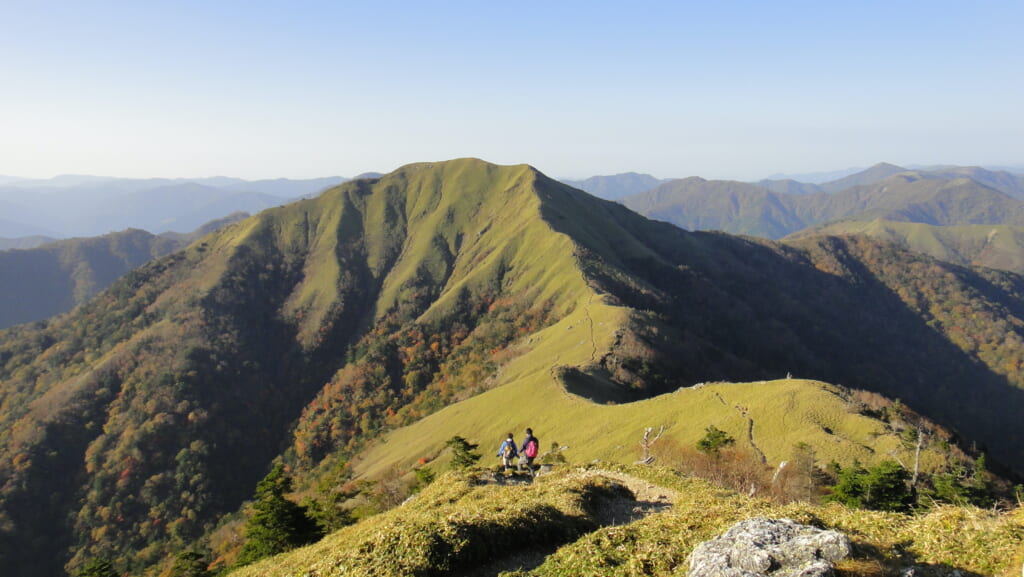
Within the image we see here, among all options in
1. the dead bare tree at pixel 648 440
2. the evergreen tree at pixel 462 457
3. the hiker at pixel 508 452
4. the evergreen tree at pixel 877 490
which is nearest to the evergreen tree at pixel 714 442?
the dead bare tree at pixel 648 440

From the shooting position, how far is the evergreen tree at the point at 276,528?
3538cm

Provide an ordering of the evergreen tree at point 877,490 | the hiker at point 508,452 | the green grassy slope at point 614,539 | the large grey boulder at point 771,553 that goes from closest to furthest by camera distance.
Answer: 1. the large grey boulder at point 771,553
2. the green grassy slope at point 614,539
3. the hiker at point 508,452
4. the evergreen tree at point 877,490

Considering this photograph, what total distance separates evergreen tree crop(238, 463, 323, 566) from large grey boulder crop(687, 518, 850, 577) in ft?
105

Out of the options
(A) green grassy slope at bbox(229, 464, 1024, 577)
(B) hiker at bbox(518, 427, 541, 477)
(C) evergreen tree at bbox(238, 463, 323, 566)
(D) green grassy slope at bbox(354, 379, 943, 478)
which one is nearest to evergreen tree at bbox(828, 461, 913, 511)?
(D) green grassy slope at bbox(354, 379, 943, 478)

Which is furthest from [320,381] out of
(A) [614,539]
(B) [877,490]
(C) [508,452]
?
(A) [614,539]

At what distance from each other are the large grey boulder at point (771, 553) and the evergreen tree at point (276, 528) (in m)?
31.9

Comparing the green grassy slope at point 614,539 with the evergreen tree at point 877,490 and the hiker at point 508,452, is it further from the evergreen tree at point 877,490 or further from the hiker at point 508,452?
the evergreen tree at point 877,490

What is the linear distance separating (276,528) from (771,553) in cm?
3421

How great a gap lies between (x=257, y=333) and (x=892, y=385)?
244507 millimetres

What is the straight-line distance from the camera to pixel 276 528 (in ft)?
116

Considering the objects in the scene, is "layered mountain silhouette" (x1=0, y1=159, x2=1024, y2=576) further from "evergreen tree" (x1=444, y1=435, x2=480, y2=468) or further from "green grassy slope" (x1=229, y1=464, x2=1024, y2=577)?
"green grassy slope" (x1=229, y1=464, x2=1024, y2=577)

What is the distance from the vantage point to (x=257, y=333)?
652 ft

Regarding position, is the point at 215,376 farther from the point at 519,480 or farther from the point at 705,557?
the point at 705,557

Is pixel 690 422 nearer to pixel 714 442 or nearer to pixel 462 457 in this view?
pixel 714 442
